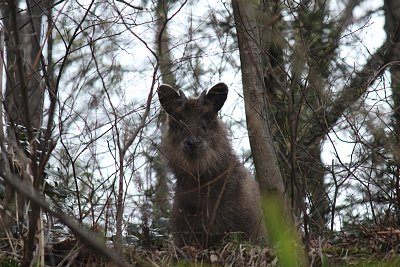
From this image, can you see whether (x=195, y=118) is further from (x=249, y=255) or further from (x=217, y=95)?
(x=249, y=255)

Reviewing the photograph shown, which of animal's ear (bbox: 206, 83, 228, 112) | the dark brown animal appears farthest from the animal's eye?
animal's ear (bbox: 206, 83, 228, 112)

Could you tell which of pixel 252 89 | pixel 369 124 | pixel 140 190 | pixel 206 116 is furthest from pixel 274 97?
pixel 140 190

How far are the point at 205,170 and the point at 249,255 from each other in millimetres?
3391

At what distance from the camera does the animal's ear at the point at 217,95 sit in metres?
10.5

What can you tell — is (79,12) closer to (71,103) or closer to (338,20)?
(71,103)

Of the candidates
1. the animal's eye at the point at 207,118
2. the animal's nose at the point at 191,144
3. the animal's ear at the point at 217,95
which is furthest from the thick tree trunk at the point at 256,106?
the animal's eye at the point at 207,118

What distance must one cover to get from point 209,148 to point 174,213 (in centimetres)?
116

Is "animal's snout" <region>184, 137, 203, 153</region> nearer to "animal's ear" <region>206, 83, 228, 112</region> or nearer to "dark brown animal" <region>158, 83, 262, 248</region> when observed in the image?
"dark brown animal" <region>158, 83, 262, 248</region>

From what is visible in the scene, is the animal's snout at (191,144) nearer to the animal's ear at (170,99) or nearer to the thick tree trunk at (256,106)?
the animal's ear at (170,99)

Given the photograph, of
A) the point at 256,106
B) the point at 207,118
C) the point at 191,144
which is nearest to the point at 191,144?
the point at 191,144

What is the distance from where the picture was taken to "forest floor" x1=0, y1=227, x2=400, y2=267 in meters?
6.60

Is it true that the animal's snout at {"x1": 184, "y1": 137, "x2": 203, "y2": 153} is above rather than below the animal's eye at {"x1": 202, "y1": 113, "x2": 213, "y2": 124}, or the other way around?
below

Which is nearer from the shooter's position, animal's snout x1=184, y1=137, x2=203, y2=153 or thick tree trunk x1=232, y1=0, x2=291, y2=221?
thick tree trunk x1=232, y1=0, x2=291, y2=221

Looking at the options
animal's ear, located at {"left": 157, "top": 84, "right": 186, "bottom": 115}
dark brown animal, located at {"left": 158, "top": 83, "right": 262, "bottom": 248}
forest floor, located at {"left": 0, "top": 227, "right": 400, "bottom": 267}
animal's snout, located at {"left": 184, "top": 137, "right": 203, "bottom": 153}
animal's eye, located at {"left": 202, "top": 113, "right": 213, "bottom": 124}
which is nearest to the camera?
forest floor, located at {"left": 0, "top": 227, "right": 400, "bottom": 267}
